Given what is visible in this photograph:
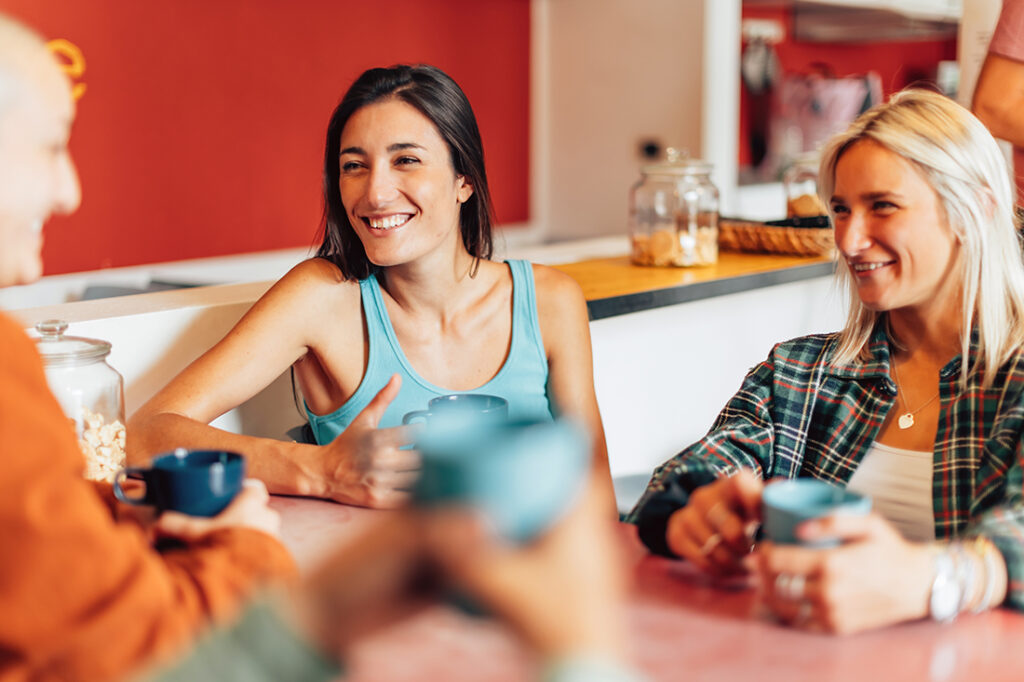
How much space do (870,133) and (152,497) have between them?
100cm

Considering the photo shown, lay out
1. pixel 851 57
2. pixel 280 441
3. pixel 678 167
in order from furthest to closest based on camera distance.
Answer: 1. pixel 851 57
2. pixel 678 167
3. pixel 280 441

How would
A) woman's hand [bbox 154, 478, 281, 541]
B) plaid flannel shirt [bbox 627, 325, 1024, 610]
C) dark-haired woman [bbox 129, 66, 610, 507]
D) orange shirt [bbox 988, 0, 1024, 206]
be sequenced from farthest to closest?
orange shirt [bbox 988, 0, 1024, 206], dark-haired woman [bbox 129, 66, 610, 507], plaid flannel shirt [bbox 627, 325, 1024, 610], woman's hand [bbox 154, 478, 281, 541]

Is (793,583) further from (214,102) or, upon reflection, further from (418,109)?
(214,102)

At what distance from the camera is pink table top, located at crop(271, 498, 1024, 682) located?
86cm

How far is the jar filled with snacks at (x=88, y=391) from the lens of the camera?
135 cm

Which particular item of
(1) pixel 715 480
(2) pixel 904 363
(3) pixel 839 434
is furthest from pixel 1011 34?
(1) pixel 715 480

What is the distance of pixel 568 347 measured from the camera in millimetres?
1873

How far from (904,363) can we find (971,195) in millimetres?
238

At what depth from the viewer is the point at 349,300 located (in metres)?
1.81

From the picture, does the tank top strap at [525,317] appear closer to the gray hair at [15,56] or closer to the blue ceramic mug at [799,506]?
the blue ceramic mug at [799,506]

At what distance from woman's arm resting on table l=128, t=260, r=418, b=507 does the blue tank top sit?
0.15 feet

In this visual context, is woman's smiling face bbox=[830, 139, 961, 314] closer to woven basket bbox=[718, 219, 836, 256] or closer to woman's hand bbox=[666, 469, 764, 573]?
woman's hand bbox=[666, 469, 764, 573]

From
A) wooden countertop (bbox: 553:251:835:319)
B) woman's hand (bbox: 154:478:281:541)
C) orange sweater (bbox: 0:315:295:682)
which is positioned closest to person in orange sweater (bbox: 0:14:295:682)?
orange sweater (bbox: 0:315:295:682)

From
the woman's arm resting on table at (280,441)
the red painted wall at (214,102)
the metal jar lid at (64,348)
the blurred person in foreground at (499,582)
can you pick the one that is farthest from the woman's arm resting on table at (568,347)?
the red painted wall at (214,102)
